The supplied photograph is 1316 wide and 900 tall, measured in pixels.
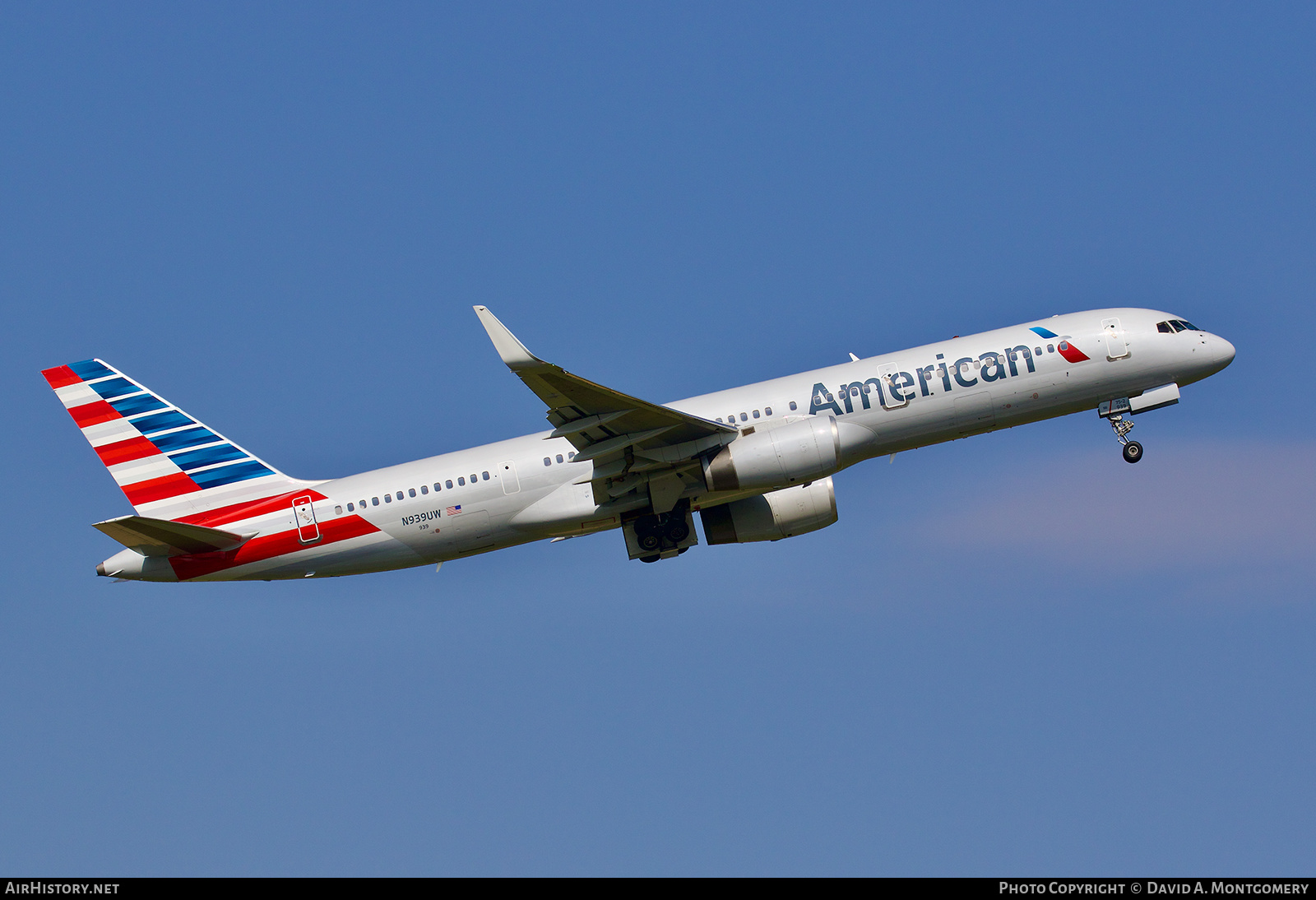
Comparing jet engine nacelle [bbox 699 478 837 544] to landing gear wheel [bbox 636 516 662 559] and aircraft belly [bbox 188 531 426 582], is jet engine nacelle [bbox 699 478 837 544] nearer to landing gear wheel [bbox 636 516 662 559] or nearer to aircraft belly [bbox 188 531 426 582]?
landing gear wheel [bbox 636 516 662 559]

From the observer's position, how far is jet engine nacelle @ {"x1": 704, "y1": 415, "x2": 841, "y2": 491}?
36.8 metres

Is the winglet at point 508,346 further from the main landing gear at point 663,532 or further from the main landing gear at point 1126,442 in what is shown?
the main landing gear at point 1126,442

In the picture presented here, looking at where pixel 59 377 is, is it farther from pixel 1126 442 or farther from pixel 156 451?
pixel 1126 442

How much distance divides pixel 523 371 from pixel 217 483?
13.4m

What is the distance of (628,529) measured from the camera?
40250 millimetres

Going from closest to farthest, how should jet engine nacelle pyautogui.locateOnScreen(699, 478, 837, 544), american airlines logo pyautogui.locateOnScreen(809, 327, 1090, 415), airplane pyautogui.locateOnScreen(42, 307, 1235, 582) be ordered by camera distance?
airplane pyautogui.locateOnScreen(42, 307, 1235, 582) < american airlines logo pyautogui.locateOnScreen(809, 327, 1090, 415) < jet engine nacelle pyautogui.locateOnScreen(699, 478, 837, 544)

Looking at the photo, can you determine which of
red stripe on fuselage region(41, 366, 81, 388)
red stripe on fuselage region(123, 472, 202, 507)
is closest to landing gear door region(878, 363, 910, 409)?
red stripe on fuselage region(123, 472, 202, 507)

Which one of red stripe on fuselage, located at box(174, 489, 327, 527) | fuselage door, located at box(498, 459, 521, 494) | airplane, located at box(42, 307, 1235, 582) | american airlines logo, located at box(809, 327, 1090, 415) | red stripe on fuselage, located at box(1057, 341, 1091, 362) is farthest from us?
red stripe on fuselage, located at box(174, 489, 327, 527)

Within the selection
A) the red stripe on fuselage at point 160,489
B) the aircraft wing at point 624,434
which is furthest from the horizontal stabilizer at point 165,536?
the aircraft wing at point 624,434

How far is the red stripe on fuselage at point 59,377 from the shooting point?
41875mm

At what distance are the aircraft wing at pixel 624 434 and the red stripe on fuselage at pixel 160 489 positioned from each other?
1333cm

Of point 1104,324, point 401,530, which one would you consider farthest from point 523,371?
point 1104,324

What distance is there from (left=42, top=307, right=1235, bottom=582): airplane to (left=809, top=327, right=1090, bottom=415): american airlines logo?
5 centimetres

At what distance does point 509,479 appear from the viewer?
3897 centimetres
